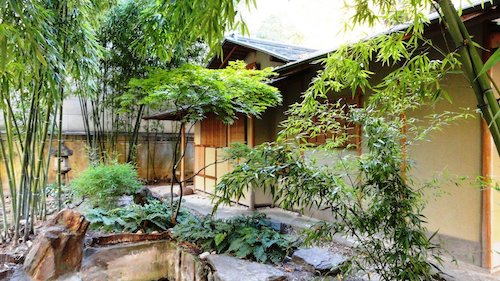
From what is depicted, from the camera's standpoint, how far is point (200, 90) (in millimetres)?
3721

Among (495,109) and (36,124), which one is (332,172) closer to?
(495,109)

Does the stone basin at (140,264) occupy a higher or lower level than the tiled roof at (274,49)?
lower

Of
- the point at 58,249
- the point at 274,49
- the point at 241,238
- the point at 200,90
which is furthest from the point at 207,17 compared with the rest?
the point at 274,49

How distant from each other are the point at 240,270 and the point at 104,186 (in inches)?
117

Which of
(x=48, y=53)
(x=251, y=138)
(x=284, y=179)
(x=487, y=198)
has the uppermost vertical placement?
(x=48, y=53)

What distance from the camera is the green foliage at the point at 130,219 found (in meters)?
4.04

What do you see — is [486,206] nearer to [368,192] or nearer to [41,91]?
[368,192]

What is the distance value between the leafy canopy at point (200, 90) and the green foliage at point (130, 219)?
4.79 ft

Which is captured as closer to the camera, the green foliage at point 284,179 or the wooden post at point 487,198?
the green foliage at point 284,179

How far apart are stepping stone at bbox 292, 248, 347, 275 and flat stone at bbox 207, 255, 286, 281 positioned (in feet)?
1.16

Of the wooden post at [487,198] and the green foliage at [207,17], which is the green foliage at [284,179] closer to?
the green foliage at [207,17]

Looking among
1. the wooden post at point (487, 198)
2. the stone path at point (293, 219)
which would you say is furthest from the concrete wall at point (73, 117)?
the wooden post at point (487, 198)

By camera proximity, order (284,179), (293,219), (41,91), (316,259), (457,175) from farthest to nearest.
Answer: (293,219) < (457,175) < (41,91) < (316,259) < (284,179)

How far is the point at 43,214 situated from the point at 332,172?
417 cm
